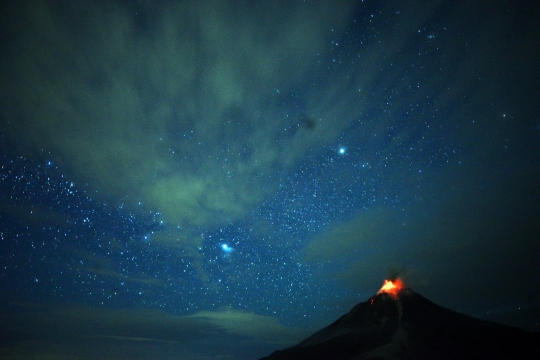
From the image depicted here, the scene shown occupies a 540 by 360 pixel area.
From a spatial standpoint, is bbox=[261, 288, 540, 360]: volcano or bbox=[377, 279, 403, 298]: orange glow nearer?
bbox=[261, 288, 540, 360]: volcano

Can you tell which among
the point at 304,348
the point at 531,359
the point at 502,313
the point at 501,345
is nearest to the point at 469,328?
the point at 501,345

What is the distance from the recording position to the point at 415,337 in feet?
57.6

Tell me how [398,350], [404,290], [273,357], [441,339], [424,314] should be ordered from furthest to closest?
1. [404,290]
2. [424,314]
3. [273,357]
4. [441,339]
5. [398,350]

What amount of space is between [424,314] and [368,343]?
6.36 m

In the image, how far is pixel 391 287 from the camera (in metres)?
24.9

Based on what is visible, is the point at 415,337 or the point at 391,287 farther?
the point at 391,287

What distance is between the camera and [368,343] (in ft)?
58.1

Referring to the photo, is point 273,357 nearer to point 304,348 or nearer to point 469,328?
point 304,348

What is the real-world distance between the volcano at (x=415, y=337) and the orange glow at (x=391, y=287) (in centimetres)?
68

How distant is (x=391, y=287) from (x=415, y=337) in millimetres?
7583

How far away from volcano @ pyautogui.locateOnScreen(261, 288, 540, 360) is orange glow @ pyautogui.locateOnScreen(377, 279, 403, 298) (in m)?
0.68

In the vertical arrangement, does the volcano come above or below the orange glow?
below

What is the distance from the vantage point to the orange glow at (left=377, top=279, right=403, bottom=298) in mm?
23759

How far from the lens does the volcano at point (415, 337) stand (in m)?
15.7
